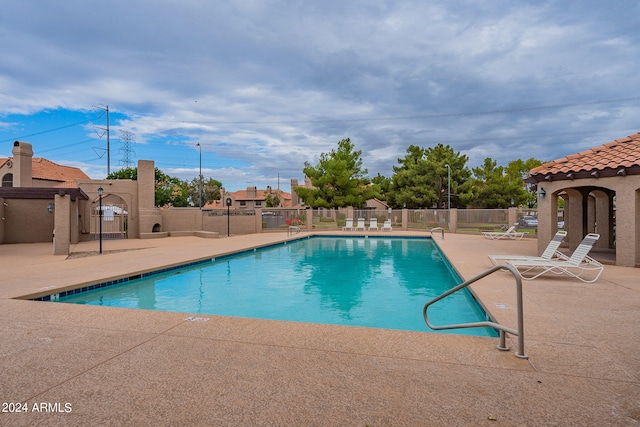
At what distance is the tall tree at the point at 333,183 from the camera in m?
35.7

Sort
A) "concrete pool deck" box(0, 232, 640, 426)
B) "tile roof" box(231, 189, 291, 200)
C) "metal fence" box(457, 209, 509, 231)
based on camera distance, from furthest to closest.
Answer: "tile roof" box(231, 189, 291, 200), "metal fence" box(457, 209, 509, 231), "concrete pool deck" box(0, 232, 640, 426)

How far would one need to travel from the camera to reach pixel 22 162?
25.2 m

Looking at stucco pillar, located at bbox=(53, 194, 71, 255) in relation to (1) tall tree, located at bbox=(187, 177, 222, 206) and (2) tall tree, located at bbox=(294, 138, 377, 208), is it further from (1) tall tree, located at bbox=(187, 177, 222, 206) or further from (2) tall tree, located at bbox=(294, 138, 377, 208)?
(1) tall tree, located at bbox=(187, 177, 222, 206)

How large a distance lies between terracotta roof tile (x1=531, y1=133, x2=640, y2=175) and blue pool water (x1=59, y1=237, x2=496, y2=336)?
461 cm

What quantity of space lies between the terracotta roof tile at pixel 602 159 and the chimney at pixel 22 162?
3018 cm

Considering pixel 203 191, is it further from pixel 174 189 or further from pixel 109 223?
pixel 109 223

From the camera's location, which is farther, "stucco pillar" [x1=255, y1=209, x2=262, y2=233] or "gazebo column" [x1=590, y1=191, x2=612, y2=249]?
"stucco pillar" [x1=255, y1=209, x2=262, y2=233]

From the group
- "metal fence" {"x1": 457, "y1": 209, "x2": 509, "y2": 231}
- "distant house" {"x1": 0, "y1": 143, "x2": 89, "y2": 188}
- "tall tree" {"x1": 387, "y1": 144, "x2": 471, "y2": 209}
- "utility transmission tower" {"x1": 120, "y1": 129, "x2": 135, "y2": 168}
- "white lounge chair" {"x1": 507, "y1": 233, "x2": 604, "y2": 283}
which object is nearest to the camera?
"white lounge chair" {"x1": 507, "y1": 233, "x2": 604, "y2": 283}

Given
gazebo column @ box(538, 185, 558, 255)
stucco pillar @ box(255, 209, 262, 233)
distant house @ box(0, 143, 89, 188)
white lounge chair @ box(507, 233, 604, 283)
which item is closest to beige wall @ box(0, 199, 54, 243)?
distant house @ box(0, 143, 89, 188)

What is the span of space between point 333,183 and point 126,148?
3616 centimetres

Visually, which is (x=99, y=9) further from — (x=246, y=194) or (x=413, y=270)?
(x=246, y=194)

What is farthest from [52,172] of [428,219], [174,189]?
[428,219]

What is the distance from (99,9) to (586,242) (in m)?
17.2

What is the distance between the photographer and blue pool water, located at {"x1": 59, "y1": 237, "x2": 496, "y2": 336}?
7.36m
